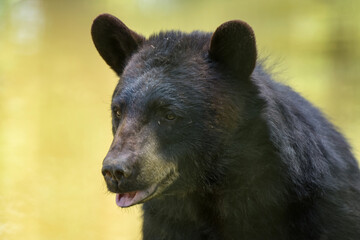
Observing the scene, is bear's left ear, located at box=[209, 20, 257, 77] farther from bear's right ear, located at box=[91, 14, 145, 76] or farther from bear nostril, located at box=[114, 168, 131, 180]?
bear nostril, located at box=[114, 168, 131, 180]

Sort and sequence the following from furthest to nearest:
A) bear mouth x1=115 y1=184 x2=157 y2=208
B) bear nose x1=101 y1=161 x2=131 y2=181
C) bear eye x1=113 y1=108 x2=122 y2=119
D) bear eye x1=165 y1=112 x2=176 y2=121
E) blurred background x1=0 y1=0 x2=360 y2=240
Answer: blurred background x1=0 y1=0 x2=360 y2=240 < bear eye x1=113 y1=108 x2=122 y2=119 < bear eye x1=165 y1=112 x2=176 y2=121 < bear mouth x1=115 y1=184 x2=157 y2=208 < bear nose x1=101 y1=161 x2=131 y2=181

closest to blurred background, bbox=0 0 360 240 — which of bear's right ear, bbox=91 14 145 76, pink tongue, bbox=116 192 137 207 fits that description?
bear's right ear, bbox=91 14 145 76

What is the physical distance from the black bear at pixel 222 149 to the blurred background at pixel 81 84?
3309 millimetres

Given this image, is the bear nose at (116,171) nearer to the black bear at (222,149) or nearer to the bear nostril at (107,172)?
the bear nostril at (107,172)

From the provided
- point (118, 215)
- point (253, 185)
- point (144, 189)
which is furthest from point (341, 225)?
point (118, 215)

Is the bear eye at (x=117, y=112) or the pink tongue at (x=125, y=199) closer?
the pink tongue at (x=125, y=199)

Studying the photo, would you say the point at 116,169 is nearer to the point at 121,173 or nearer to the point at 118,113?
the point at 121,173

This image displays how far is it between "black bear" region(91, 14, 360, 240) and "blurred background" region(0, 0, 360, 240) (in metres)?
3.31

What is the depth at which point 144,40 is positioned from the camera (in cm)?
568

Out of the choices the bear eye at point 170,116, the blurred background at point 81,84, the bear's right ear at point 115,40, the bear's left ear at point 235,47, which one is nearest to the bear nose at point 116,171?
the bear eye at point 170,116

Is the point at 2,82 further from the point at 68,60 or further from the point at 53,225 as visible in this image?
the point at 53,225

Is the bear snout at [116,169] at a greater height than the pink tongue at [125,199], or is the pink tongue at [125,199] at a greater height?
the bear snout at [116,169]

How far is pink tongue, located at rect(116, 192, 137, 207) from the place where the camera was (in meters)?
4.89

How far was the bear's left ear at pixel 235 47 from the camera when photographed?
200 inches
